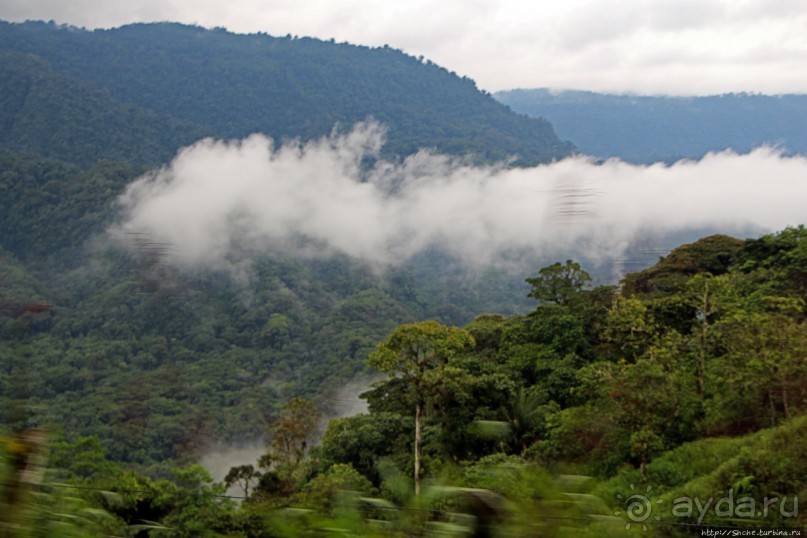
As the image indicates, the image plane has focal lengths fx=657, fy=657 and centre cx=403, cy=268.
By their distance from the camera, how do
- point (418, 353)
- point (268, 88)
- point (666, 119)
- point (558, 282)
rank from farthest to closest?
point (666, 119)
point (268, 88)
point (558, 282)
point (418, 353)

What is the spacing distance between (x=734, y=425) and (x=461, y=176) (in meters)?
83.9

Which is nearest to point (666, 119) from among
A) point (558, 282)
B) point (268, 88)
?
point (268, 88)

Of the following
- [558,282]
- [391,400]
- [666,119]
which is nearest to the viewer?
[391,400]

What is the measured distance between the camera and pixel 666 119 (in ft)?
433

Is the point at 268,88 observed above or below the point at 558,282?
above

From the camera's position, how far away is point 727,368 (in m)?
8.27

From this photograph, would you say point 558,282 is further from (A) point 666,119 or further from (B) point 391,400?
(A) point 666,119

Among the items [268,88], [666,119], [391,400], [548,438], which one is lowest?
[548,438]

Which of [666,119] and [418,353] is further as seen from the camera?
[666,119]

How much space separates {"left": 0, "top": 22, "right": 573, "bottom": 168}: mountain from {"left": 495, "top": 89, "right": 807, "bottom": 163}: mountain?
340 inches

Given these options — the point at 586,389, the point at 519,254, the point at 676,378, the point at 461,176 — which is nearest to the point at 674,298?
the point at 586,389

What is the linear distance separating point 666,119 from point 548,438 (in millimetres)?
136635

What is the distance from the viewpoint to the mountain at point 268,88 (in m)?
100

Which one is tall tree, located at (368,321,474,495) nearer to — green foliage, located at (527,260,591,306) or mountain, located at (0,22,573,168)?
green foliage, located at (527,260,591,306)
